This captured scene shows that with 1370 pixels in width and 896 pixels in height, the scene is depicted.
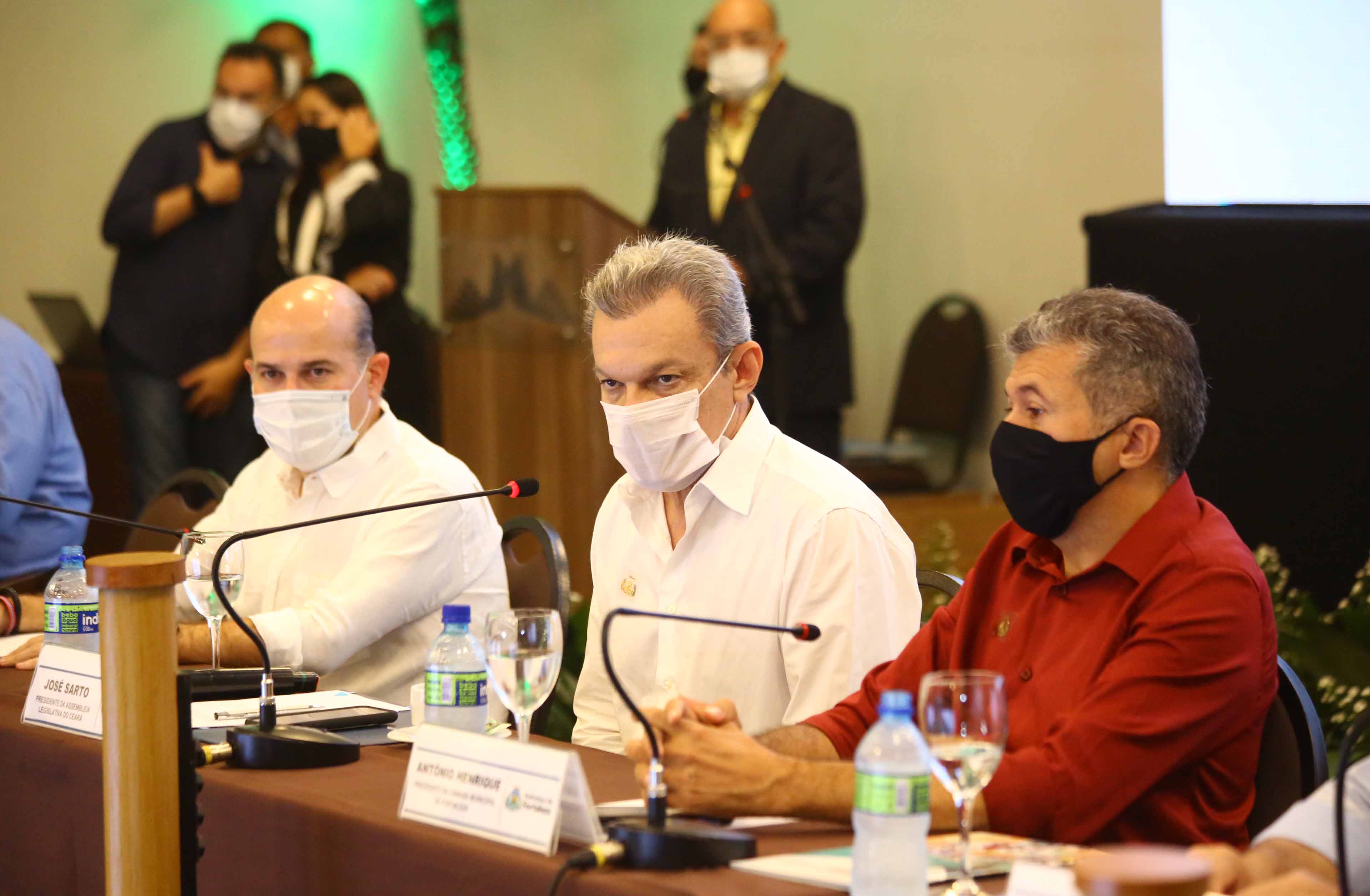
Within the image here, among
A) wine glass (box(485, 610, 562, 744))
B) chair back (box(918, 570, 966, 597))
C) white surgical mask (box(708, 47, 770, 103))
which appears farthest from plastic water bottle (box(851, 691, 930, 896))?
white surgical mask (box(708, 47, 770, 103))

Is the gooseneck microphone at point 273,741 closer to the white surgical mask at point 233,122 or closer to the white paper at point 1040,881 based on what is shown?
the white paper at point 1040,881

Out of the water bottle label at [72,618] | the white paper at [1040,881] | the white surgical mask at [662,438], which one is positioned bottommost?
the white paper at [1040,881]

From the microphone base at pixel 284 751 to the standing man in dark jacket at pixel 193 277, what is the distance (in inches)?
150

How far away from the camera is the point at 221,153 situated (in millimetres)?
5867

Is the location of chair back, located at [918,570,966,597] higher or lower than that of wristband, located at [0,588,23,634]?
higher

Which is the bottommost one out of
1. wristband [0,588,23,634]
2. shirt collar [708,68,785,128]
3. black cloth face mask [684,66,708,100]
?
wristband [0,588,23,634]

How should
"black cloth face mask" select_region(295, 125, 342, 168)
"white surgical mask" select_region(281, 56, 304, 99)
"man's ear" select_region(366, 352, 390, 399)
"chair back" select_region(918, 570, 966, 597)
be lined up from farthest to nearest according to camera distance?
"white surgical mask" select_region(281, 56, 304, 99) < "black cloth face mask" select_region(295, 125, 342, 168) < "man's ear" select_region(366, 352, 390, 399) < "chair back" select_region(918, 570, 966, 597)

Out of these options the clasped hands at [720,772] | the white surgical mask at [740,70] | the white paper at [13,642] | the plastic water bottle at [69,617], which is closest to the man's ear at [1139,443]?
the clasped hands at [720,772]

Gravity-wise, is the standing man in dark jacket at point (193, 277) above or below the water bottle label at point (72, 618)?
above

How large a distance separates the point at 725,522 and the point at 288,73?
4.68 metres

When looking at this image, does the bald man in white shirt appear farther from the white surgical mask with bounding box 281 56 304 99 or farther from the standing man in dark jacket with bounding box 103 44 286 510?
the white surgical mask with bounding box 281 56 304 99

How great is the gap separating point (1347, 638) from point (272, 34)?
4996 mm

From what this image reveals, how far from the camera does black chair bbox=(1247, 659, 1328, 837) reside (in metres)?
1.79

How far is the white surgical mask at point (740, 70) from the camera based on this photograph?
5.27 m
